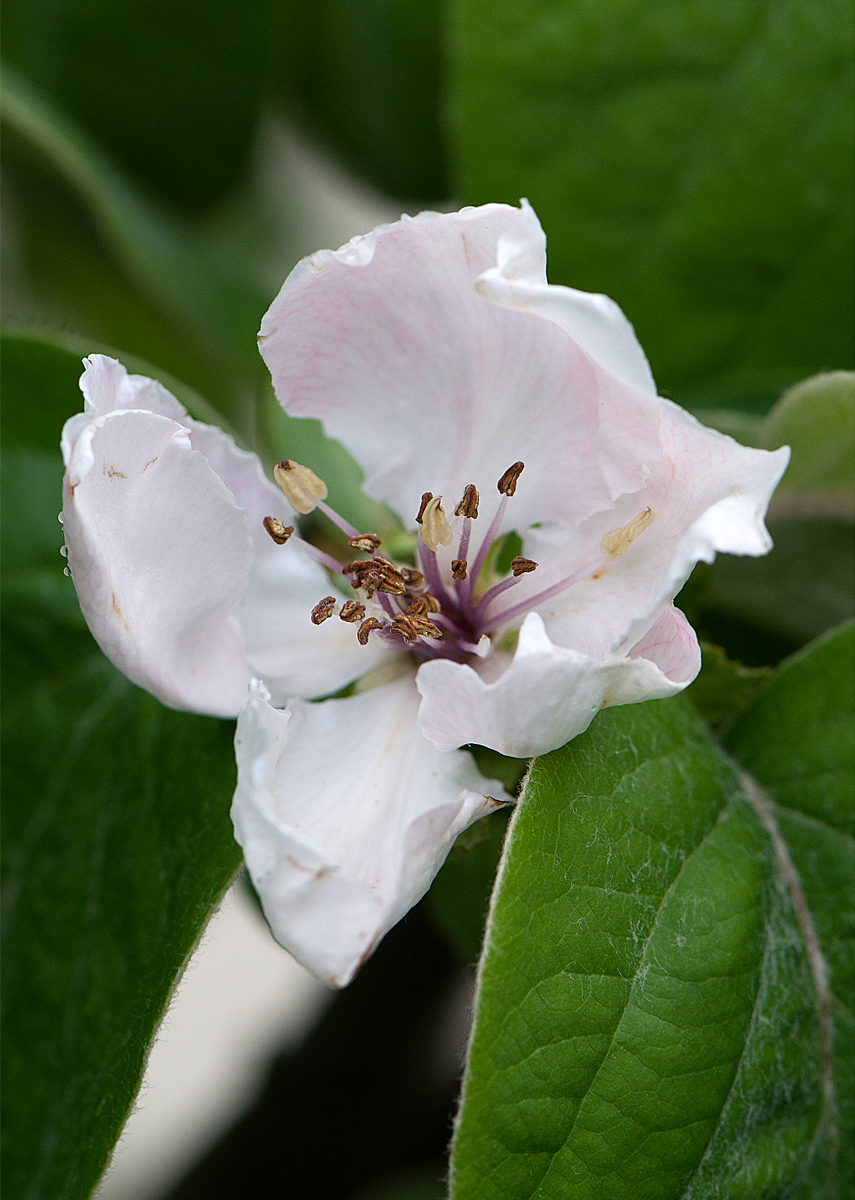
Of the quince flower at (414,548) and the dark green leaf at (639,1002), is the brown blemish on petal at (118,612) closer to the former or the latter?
the quince flower at (414,548)

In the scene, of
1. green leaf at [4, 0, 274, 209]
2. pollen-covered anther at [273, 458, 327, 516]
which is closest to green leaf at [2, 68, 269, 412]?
green leaf at [4, 0, 274, 209]

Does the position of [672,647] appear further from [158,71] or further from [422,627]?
[158,71]

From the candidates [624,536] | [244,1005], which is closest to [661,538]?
[624,536]

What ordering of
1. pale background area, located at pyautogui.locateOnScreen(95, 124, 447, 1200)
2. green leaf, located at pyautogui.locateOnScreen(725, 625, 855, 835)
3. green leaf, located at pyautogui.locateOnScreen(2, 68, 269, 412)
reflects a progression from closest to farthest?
green leaf, located at pyautogui.locateOnScreen(725, 625, 855, 835) → green leaf, located at pyautogui.locateOnScreen(2, 68, 269, 412) → pale background area, located at pyautogui.locateOnScreen(95, 124, 447, 1200)

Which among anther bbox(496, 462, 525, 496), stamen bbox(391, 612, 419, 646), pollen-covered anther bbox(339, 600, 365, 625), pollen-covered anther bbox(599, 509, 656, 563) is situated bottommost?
pollen-covered anther bbox(339, 600, 365, 625)

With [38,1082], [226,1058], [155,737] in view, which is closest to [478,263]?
[155,737]

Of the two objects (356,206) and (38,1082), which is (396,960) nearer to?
(38,1082)

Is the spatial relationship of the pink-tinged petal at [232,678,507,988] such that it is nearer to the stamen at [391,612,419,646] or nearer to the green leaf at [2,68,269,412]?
the stamen at [391,612,419,646]
